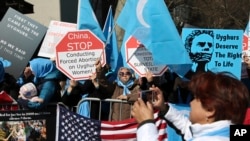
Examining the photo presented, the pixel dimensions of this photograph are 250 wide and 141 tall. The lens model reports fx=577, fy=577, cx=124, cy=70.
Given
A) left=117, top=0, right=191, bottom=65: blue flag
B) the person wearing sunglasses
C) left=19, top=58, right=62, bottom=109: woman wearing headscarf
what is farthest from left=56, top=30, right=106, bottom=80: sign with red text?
the person wearing sunglasses

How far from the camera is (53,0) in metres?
16.4

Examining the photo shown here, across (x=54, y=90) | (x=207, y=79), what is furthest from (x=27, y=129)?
(x=207, y=79)

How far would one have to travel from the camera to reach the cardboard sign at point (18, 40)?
7680mm

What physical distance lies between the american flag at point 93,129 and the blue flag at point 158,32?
1.01m

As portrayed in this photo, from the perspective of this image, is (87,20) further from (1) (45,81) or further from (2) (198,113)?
(2) (198,113)

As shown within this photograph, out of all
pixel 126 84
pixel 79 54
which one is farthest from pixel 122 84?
pixel 79 54

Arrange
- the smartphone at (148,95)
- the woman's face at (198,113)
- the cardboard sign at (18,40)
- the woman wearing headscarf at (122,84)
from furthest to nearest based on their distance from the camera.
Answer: the cardboard sign at (18,40)
the woman wearing headscarf at (122,84)
the smartphone at (148,95)
the woman's face at (198,113)

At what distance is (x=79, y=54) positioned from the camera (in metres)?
7.25

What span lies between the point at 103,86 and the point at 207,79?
394 cm

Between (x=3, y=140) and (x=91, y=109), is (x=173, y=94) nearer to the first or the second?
(x=91, y=109)

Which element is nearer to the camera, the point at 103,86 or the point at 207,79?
the point at 207,79

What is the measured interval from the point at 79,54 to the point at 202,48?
1.61 m

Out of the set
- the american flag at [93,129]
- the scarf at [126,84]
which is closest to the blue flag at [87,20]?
the scarf at [126,84]

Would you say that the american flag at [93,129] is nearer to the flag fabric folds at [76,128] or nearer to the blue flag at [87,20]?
the flag fabric folds at [76,128]
